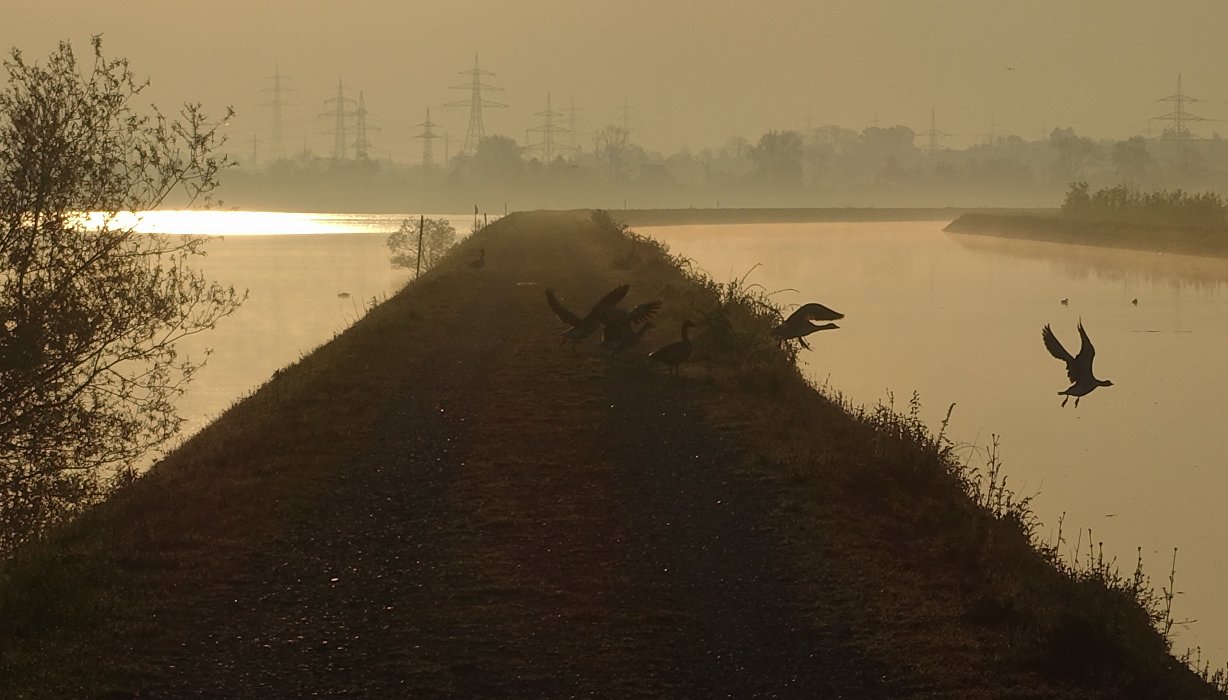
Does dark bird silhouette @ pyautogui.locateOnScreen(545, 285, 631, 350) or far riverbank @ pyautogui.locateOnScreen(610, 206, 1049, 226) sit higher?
far riverbank @ pyautogui.locateOnScreen(610, 206, 1049, 226)

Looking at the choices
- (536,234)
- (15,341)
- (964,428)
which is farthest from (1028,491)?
(536,234)

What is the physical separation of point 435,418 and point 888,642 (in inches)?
325

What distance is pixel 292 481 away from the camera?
39.8ft

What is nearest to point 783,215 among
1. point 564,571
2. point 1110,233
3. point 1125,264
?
point 1110,233

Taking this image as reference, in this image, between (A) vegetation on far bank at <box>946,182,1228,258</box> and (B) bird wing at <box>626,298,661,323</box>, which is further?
(A) vegetation on far bank at <box>946,182,1228,258</box>

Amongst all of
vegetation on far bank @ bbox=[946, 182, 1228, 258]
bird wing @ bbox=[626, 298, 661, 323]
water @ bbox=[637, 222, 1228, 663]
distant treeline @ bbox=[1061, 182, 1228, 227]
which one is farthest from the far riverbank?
bird wing @ bbox=[626, 298, 661, 323]

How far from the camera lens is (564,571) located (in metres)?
9.48

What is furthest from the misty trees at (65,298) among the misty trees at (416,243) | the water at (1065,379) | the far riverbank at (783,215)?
the far riverbank at (783,215)

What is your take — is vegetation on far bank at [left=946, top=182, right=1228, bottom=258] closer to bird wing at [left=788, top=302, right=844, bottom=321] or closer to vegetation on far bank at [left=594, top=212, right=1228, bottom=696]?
bird wing at [left=788, top=302, right=844, bottom=321]

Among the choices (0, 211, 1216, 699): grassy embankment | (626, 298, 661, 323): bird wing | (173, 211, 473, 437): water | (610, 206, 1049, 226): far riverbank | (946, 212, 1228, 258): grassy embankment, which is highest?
(610, 206, 1049, 226): far riverbank

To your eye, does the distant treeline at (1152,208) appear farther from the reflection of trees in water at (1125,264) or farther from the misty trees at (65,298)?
the misty trees at (65,298)

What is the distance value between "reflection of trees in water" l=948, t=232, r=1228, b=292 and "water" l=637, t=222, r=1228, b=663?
205 millimetres

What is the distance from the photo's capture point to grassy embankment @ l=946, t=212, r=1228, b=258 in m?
70.4

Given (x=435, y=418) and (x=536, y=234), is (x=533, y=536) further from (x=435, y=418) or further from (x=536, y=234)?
(x=536, y=234)
